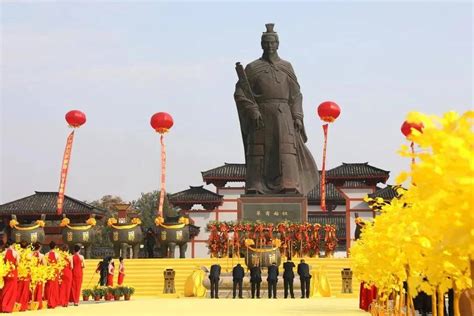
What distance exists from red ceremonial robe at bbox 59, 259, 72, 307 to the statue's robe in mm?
12700

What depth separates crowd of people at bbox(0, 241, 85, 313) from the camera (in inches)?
569

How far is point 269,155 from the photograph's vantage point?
29.5m

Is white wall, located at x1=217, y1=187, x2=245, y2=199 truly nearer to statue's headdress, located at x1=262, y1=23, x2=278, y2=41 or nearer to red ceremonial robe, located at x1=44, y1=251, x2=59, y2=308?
statue's headdress, located at x1=262, y1=23, x2=278, y2=41

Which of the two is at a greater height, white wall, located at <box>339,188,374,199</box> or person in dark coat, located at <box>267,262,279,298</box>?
white wall, located at <box>339,188,374,199</box>

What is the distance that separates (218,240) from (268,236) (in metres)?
1.56

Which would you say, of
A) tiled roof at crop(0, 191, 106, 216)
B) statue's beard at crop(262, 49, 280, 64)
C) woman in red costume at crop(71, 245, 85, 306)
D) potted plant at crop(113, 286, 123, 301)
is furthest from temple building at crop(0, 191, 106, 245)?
woman in red costume at crop(71, 245, 85, 306)

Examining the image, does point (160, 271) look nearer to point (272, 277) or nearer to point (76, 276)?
point (272, 277)

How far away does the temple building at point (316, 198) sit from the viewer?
1613 inches

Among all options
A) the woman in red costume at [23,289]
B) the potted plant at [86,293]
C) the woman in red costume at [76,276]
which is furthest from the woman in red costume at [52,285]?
the potted plant at [86,293]

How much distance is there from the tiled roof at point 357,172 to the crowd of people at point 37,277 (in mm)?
25171

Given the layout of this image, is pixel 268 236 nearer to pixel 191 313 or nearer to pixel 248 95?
pixel 248 95

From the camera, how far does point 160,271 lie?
1011 inches

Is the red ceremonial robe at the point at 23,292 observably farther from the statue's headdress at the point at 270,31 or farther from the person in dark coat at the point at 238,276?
the statue's headdress at the point at 270,31

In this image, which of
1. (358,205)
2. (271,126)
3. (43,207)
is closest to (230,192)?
(358,205)
